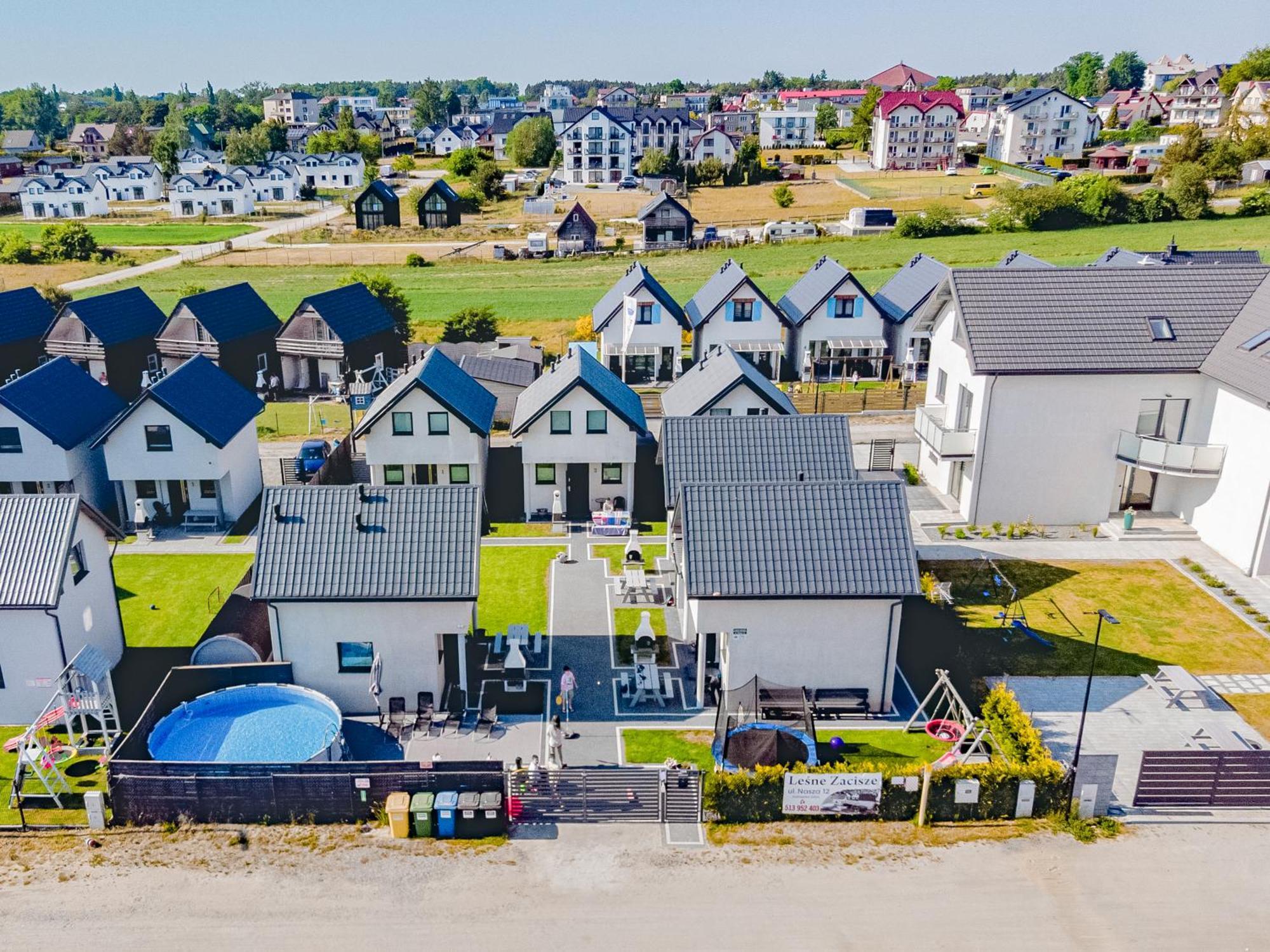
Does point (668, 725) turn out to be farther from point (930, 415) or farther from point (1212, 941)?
point (930, 415)

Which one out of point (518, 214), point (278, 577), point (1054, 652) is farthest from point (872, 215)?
point (278, 577)


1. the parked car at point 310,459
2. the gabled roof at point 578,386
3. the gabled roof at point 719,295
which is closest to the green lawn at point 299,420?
the parked car at point 310,459

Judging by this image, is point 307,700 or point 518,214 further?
point 518,214

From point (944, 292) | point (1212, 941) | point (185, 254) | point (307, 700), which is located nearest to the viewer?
point (1212, 941)

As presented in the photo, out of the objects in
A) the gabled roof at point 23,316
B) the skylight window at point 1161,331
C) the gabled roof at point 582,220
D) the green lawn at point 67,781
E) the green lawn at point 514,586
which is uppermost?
the gabled roof at point 582,220

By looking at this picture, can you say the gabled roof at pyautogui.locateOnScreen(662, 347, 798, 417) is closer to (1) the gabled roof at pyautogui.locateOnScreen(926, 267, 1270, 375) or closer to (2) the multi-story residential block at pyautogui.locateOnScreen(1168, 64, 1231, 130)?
(1) the gabled roof at pyautogui.locateOnScreen(926, 267, 1270, 375)

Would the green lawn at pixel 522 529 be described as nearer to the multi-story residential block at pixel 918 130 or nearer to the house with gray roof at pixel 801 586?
the house with gray roof at pixel 801 586

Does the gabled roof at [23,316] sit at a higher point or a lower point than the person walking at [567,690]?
higher
